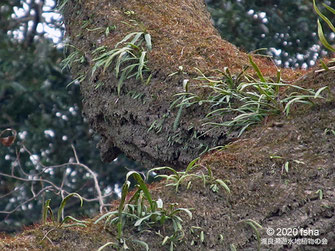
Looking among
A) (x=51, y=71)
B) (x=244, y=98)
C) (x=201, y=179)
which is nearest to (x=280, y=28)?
(x=51, y=71)

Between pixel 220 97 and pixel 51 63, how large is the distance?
3676 millimetres

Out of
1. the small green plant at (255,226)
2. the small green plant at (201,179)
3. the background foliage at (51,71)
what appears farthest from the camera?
the background foliage at (51,71)

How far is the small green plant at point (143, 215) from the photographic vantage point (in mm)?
1457

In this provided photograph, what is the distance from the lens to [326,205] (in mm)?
1481

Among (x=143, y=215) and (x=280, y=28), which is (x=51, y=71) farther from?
(x=143, y=215)

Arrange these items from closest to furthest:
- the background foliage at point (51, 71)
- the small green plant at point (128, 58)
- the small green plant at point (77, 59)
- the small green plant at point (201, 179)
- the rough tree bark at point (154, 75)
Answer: the small green plant at point (201, 179), the rough tree bark at point (154, 75), the small green plant at point (128, 58), the small green plant at point (77, 59), the background foliage at point (51, 71)

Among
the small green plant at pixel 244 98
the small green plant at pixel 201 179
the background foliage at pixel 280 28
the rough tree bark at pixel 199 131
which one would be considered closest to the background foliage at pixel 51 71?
the background foliage at pixel 280 28

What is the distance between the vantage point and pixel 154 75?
87.8 inches

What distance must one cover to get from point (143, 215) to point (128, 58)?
91cm

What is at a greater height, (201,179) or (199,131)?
(201,179)

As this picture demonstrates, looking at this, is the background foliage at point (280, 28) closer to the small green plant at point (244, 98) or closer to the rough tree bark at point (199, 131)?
the rough tree bark at point (199, 131)

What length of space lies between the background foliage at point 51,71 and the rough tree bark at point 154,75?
2.76 metres

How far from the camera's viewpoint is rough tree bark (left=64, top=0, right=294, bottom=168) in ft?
6.82

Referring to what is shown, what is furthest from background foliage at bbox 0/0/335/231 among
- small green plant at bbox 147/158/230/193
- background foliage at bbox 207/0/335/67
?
small green plant at bbox 147/158/230/193
